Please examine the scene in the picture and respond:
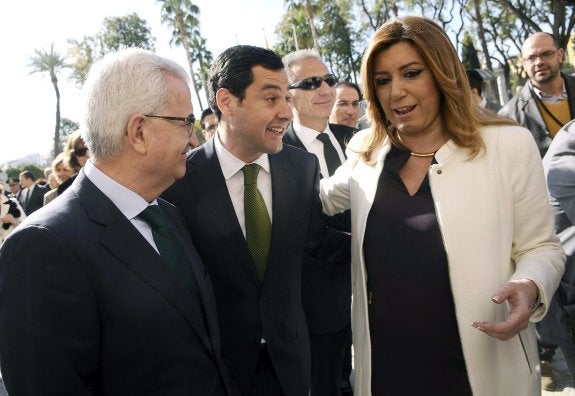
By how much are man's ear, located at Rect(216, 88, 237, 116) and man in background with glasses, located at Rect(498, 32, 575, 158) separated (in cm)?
321

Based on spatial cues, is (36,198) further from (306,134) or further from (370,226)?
(370,226)

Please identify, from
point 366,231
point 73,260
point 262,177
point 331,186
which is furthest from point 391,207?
point 73,260

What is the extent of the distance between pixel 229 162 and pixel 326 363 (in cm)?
167

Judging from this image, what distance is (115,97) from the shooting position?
1.61 metres

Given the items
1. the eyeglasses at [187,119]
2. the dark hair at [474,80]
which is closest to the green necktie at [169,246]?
the eyeglasses at [187,119]

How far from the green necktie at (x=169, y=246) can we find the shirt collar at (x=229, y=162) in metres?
0.66

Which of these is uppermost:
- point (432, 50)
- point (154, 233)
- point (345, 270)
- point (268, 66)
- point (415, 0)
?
point (415, 0)

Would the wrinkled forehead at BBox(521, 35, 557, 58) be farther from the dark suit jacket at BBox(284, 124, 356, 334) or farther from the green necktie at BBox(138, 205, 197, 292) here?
the green necktie at BBox(138, 205, 197, 292)

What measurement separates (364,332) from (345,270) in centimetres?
112

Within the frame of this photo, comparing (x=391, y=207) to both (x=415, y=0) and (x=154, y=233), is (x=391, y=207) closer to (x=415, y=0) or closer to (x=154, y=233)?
(x=154, y=233)

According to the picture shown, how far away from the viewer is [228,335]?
2242 millimetres

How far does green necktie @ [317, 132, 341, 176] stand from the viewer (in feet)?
12.2

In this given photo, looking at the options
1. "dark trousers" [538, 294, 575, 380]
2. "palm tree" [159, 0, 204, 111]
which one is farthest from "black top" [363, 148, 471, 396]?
"palm tree" [159, 0, 204, 111]

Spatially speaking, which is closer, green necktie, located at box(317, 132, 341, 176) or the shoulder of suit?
green necktie, located at box(317, 132, 341, 176)
